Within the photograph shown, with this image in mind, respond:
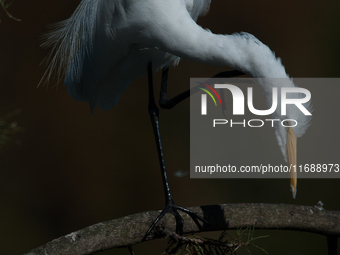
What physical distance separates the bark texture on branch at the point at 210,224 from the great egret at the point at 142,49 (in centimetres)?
4

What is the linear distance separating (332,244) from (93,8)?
94 cm

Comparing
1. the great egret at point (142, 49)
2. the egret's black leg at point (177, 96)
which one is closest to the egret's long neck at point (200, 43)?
the great egret at point (142, 49)

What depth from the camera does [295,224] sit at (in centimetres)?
97

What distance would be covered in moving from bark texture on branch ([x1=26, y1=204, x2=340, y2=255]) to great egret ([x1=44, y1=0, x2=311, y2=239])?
0.04m

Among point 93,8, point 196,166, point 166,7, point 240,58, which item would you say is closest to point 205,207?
point 240,58

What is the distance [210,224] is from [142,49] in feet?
1.69

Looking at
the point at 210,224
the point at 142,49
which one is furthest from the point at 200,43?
the point at 210,224

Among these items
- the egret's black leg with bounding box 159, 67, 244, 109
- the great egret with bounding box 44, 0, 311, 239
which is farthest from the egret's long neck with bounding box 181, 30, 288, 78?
the egret's black leg with bounding box 159, 67, 244, 109

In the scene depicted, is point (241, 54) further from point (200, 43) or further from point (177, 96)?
point (177, 96)

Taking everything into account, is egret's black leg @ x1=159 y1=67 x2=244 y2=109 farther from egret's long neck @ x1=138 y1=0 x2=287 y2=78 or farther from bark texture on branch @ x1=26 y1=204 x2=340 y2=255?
bark texture on branch @ x1=26 y1=204 x2=340 y2=255

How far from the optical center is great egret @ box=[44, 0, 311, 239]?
0.90 meters

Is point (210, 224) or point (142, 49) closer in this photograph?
point (210, 224)

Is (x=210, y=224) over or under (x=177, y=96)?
under

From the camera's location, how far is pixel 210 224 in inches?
36.0
